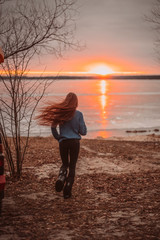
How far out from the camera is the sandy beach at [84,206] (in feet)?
12.6

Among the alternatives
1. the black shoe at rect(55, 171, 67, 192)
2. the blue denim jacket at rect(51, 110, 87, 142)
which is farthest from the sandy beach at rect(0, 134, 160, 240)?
the blue denim jacket at rect(51, 110, 87, 142)

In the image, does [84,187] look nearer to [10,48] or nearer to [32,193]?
[32,193]

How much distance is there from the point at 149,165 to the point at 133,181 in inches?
111

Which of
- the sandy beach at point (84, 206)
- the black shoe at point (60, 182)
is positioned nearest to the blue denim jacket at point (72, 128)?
the black shoe at point (60, 182)

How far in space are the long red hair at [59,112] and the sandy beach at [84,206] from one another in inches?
58.2

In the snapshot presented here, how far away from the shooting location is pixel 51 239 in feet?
11.8

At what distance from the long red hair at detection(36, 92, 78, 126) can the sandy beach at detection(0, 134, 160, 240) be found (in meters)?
1.48

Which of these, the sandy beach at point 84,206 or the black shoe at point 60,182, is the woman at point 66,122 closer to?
the black shoe at point 60,182

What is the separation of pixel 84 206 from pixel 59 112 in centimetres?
172

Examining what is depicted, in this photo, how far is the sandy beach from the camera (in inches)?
151

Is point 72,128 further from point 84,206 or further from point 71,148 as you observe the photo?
point 84,206

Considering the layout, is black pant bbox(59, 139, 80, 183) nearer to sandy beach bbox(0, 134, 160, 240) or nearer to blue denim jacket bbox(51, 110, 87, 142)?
blue denim jacket bbox(51, 110, 87, 142)

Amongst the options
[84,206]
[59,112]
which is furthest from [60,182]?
[59,112]

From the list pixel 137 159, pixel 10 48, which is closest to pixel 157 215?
pixel 10 48
